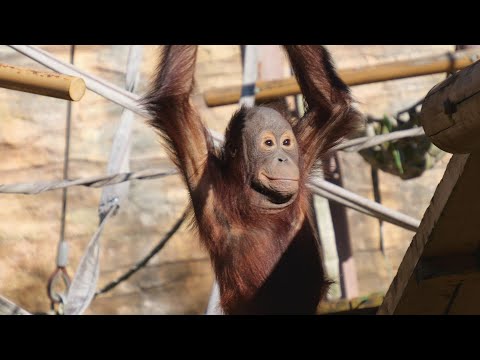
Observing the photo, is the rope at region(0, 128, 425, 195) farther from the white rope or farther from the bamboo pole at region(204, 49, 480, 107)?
the bamboo pole at region(204, 49, 480, 107)

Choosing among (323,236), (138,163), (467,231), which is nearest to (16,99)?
(138,163)

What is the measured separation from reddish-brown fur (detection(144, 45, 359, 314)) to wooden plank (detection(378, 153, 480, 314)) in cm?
123

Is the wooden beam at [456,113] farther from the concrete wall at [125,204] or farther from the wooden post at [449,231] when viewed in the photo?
the concrete wall at [125,204]

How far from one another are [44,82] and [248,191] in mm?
1791

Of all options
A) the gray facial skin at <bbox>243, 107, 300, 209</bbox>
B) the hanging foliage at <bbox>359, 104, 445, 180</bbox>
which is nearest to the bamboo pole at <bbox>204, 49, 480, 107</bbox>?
the gray facial skin at <bbox>243, 107, 300, 209</bbox>

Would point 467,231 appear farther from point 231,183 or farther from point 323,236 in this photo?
point 323,236

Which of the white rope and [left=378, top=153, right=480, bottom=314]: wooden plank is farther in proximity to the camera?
the white rope

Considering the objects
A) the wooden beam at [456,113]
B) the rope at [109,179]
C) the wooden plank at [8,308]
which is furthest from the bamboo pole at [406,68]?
the wooden beam at [456,113]

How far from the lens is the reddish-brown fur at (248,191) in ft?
11.8

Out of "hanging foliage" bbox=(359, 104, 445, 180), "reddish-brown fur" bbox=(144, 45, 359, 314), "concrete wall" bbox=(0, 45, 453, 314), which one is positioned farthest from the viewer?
"concrete wall" bbox=(0, 45, 453, 314)

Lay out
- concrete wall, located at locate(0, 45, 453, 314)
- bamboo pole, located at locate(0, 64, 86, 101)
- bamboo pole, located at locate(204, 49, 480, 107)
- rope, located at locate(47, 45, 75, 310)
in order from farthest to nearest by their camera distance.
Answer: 1. concrete wall, located at locate(0, 45, 453, 314)
2. rope, located at locate(47, 45, 75, 310)
3. bamboo pole, located at locate(204, 49, 480, 107)
4. bamboo pole, located at locate(0, 64, 86, 101)

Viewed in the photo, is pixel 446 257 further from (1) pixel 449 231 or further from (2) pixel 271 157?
(2) pixel 271 157

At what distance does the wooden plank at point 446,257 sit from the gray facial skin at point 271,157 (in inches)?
47.9

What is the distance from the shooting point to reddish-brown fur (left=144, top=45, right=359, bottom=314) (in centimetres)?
358
